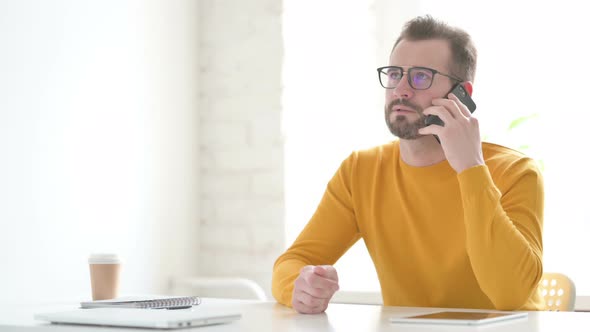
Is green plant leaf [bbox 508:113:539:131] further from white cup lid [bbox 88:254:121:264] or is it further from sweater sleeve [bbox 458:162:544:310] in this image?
white cup lid [bbox 88:254:121:264]

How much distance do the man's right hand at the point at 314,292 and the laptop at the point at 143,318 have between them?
0.21m

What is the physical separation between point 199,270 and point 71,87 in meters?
0.86

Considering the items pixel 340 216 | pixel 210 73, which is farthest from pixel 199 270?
pixel 340 216

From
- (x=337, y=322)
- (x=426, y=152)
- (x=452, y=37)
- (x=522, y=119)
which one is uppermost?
(x=452, y=37)

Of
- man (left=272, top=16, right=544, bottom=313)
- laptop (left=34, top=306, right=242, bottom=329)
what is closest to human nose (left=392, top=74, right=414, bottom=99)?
man (left=272, top=16, right=544, bottom=313)

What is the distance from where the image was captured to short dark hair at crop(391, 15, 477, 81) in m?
2.01

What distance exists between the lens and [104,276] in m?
1.73

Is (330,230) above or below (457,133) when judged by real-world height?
below

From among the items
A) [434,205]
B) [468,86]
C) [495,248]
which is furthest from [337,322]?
[468,86]

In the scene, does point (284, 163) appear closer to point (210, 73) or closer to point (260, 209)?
point (260, 209)

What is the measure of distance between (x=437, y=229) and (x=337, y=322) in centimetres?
64

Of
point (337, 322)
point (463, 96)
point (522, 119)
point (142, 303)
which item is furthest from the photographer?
point (522, 119)

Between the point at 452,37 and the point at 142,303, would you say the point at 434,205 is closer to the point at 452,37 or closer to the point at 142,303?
the point at 452,37

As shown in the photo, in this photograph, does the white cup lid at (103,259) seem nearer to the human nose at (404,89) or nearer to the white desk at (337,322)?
the white desk at (337,322)
